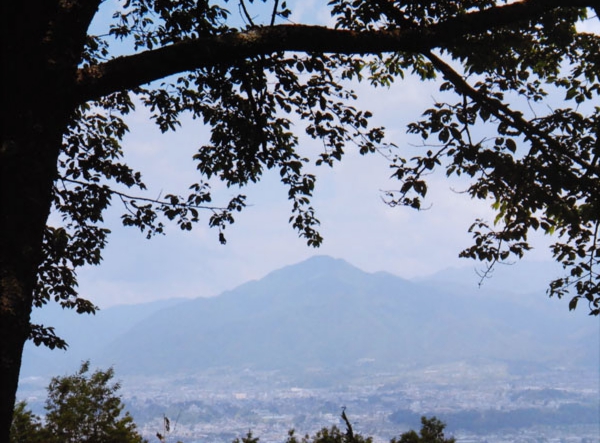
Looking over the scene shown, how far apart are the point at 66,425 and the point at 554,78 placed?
2108 cm

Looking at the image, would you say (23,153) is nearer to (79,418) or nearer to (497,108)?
(497,108)

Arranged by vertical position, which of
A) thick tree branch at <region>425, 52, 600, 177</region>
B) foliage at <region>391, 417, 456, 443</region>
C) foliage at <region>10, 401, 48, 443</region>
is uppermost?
thick tree branch at <region>425, 52, 600, 177</region>

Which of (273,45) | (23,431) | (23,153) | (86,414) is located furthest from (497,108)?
(86,414)

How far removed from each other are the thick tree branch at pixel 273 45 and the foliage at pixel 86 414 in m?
19.2

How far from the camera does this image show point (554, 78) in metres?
8.17

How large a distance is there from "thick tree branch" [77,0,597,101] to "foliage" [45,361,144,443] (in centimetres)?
1920

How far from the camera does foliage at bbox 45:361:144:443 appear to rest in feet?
68.3

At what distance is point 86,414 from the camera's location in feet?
72.7

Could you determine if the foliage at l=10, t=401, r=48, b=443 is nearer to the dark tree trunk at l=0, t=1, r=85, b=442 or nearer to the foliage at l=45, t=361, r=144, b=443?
the foliage at l=45, t=361, r=144, b=443

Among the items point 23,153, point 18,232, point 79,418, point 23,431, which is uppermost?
point 23,153

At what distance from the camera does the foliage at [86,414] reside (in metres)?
20.8

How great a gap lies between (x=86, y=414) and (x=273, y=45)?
2236cm

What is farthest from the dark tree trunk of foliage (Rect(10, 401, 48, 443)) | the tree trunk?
foliage (Rect(10, 401, 48, 443))

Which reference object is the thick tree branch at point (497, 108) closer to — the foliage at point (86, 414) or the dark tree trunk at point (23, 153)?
the dark tree trunk at point (23, 153)
